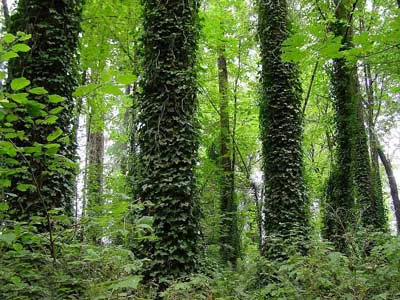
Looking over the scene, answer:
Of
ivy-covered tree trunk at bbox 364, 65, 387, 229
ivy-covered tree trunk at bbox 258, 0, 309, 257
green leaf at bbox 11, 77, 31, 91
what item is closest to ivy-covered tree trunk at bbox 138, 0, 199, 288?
ivy-covered tree trunk at bbox 258, 0, 309, 257

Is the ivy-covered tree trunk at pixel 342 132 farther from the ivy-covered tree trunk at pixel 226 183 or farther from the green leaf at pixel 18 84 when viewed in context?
the green leaf at pixel 18 84

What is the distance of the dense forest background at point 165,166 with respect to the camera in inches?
99.0

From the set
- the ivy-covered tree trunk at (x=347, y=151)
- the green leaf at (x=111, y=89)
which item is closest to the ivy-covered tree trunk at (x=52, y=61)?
the green leaf at (x=111, y=89)

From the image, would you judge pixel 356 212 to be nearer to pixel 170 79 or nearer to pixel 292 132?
pixel 292 132

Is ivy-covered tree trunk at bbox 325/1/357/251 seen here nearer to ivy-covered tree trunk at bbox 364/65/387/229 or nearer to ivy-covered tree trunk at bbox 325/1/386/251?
ivy-covered tree trunk at bbox 325/1/386/251

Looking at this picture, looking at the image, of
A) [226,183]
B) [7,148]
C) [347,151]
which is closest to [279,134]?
[347,151]

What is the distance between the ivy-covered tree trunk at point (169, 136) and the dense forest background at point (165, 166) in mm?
19

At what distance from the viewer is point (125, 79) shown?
6.60 ft

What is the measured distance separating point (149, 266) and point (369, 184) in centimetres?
910

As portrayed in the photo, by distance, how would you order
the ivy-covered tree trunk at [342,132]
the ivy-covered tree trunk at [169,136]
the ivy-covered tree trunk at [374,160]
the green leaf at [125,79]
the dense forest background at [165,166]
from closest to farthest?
the green leaf at [125,79]
the dense forest background at [165,166]
the ivy-covered tree trunk at [169,136]
the ivy-covered tree trunk at [342,132]
the ivy-covered tree trunk at [374,160]

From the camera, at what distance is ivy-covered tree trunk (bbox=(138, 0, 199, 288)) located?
18.5 feet

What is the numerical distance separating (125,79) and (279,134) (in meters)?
7.33

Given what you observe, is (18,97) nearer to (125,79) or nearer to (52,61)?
(125,79)

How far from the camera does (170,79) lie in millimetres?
6191
